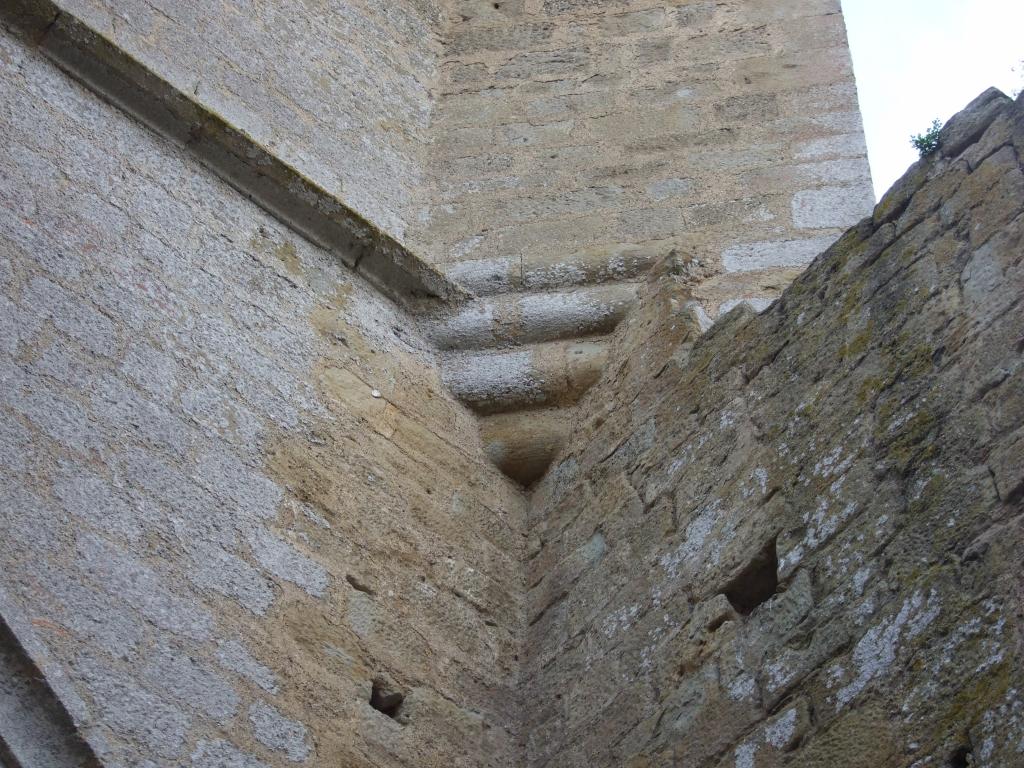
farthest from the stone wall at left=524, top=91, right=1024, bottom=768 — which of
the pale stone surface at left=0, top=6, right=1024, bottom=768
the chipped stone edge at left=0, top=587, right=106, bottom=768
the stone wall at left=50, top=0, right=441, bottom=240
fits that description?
the stone wall at left=50, top=0, right=441, bottom=240

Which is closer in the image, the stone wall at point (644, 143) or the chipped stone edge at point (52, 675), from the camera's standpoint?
the chipped stone edge at point (52, 675)

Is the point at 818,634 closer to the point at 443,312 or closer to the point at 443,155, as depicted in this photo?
the point at 443,312

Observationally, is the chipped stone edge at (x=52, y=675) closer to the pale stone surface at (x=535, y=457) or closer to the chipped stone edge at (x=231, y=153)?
the pale stone surface at (x=535, y=457)

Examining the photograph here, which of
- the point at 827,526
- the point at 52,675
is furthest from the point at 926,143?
the point at 52,675

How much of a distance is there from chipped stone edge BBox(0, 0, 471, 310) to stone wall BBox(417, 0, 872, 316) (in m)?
0.28

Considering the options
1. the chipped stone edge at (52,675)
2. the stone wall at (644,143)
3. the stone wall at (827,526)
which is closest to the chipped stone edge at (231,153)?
the stone wall at (644,143)

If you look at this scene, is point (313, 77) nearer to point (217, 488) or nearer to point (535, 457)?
point (535, 457)

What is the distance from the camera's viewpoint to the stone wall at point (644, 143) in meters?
4.56

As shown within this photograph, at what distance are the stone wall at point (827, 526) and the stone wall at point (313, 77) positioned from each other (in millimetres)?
1353

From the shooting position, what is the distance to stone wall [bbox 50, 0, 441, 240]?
4.53m

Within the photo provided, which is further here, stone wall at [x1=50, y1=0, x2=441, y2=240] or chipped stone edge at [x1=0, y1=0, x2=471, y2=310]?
stone wall at [x1=50, y1=0, x2=441, y2=240]

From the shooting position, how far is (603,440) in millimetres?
3994

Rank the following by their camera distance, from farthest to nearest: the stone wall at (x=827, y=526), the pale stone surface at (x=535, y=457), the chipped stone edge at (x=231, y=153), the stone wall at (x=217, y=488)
A: the chipped stone edge at (x=231, y=153) < the stone wall at (x=217, y=488) < the pale stone surface at (x=535, y=457) < the stone wall at (x=827, y=526)

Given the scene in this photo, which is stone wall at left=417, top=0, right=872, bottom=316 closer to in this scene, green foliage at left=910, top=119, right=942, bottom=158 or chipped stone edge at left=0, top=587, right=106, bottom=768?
green foliage at left=910, top=119, right=942, bottom=158
